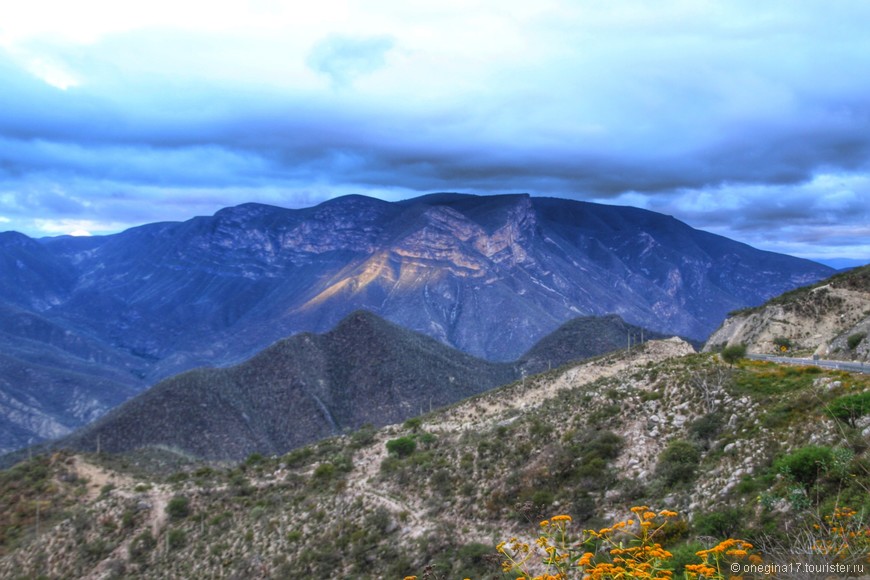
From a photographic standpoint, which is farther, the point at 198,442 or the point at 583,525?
the point at 198,442

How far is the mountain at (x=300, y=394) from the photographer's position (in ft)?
323

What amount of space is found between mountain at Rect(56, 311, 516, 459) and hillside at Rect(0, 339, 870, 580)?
45.4m

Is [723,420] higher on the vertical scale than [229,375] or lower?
higher

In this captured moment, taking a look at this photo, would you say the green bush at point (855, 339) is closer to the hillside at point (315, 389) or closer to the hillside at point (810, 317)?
the hillside at point (810, 317)

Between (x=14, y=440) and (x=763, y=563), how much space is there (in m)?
183

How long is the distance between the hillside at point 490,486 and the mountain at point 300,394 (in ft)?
149

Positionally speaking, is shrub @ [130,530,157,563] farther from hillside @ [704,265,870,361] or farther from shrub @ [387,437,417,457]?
hillside @ [704,265,870,361]

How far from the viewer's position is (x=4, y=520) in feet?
158

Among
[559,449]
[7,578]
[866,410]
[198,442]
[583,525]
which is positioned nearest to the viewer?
[866,410]

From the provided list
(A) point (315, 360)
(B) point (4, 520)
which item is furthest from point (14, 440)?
(B) point (4, 520)

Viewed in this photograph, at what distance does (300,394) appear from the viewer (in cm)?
11744

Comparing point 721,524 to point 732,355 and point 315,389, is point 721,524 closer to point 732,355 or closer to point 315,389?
point 732,355

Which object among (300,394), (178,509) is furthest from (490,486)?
(300,394)

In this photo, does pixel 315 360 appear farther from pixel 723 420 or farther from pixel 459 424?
pixel 723 420
